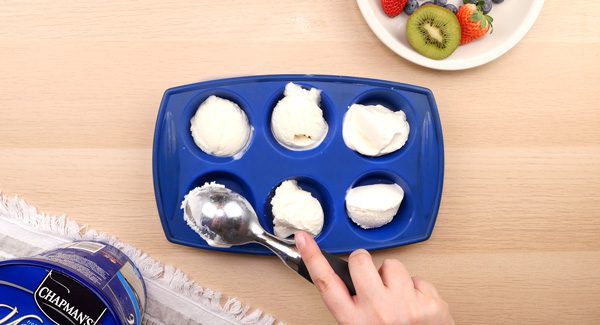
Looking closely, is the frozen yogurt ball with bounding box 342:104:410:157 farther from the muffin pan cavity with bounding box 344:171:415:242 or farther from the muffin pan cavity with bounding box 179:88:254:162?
the muffin pan cavity with bounding box 179:88:254:162

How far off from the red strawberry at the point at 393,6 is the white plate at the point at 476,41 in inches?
0.7

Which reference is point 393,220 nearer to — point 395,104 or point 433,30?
point 395,104

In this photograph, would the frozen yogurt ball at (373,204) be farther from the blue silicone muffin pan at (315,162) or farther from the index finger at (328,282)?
the index finger at (328,282)

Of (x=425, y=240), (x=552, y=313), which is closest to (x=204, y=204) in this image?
(x=425, y=240)

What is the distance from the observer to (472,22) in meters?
0.82

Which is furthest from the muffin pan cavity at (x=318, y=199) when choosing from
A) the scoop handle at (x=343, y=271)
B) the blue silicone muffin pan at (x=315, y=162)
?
the scoop handle at (x=343, y=271)

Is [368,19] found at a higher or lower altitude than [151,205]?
higher

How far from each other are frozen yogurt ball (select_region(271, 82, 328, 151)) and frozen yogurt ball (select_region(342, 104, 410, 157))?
5cm

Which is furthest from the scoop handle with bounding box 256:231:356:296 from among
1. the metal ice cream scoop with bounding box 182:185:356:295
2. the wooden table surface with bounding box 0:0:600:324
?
the wooden table surface with bounding box 0:0:600:324

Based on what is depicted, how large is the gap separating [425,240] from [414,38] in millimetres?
340

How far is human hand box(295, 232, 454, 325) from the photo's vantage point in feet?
2.04

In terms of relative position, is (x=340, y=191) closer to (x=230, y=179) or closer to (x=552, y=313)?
(x=230, y=179)

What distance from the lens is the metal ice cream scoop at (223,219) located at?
2.56 feet

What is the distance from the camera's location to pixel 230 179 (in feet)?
2.78
